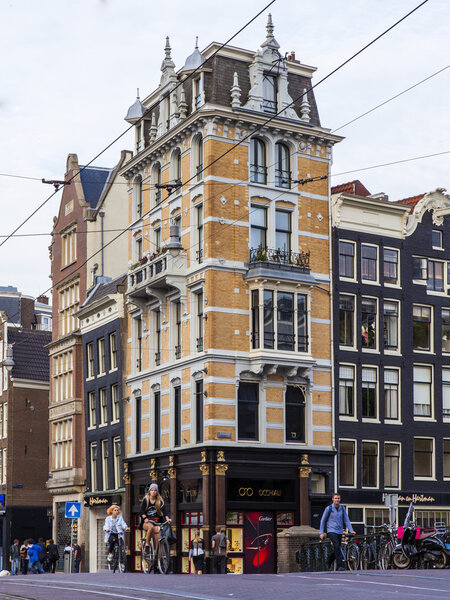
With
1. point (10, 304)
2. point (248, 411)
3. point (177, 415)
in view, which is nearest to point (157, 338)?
point (177, 415)

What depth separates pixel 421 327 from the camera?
4891 centimetres

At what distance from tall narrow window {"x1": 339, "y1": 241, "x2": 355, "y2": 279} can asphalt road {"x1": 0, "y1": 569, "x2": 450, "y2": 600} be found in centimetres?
2502

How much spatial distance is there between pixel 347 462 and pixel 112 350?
13036mm

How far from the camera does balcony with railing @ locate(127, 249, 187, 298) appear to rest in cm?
4594

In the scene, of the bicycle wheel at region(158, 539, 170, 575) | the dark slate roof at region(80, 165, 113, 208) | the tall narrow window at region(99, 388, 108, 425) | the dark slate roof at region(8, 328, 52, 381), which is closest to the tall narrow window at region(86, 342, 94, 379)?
the tall narrow window at region(99, 388, 108, 425)

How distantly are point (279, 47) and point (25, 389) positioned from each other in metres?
29.3

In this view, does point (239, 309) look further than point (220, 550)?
Yes

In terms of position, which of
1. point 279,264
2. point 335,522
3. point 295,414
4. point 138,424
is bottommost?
point 335,522

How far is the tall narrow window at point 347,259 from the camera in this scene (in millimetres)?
47469

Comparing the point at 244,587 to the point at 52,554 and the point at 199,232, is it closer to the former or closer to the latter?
the point at 199,232

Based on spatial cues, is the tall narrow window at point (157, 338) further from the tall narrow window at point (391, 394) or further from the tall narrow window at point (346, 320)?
Result: the tall narrow window at point (391, 394)

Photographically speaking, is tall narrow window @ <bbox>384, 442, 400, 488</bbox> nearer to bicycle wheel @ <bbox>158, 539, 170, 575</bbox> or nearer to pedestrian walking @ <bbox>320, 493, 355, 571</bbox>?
pedestrian walking @ <bbox>320, 493, 355, 571</bbox>

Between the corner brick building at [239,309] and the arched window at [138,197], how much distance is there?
265cm

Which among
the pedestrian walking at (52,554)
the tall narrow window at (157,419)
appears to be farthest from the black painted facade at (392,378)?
the pedestrian walking at (52,554)
